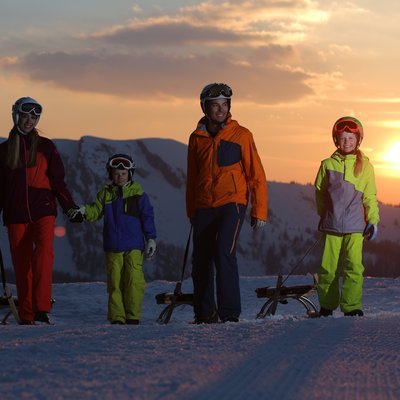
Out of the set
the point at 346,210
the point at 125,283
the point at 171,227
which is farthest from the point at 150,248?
the point at 171,227

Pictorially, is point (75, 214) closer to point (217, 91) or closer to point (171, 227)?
point (217, 91)

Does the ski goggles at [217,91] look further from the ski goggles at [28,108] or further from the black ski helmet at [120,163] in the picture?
the black ski helmet at [120,163]

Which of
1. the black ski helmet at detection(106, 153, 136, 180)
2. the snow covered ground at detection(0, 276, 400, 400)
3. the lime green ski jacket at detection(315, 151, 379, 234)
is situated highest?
the black ski helmet at detection(106, 153, 136, 180)

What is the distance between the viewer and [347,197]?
10.5 metres

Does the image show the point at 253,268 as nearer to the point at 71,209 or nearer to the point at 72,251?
the point at 72,251

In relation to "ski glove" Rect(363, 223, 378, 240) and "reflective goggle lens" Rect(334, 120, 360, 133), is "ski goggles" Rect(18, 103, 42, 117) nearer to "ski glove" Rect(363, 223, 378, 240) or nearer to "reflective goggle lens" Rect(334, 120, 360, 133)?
"reflective goggle lens" Rect(334, 120, 360, 133)

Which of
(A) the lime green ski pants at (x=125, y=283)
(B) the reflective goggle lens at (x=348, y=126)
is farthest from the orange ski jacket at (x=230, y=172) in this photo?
(A) the lime green ski pants at (x=125, y=283)

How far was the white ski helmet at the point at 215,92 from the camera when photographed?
9.61 m

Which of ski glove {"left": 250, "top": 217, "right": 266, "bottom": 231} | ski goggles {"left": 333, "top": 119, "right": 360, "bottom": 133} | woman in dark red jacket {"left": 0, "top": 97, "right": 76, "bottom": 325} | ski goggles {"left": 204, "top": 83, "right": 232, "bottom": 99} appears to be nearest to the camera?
ski glove {"left": 250, "top": 217, "right": 266, "bottom": 231}

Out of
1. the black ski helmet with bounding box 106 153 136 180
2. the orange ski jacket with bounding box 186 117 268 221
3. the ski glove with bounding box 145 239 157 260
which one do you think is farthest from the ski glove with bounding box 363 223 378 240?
the black ski helmet with bounding box 106 153 136 180

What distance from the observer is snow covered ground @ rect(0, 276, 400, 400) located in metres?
4.97

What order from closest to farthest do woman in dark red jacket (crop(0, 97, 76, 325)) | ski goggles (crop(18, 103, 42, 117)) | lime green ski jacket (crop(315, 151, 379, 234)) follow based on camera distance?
woman in dark red jacket (crop(0, 97, 76, 325)) → ski goggles (crop(18, 103, 42, 117)) → lime green ski jacket (crop(315, 151, 379, 234))

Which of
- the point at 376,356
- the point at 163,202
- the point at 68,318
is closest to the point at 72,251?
the point at 163,202

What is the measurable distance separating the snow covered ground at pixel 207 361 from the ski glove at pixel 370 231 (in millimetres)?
1616
